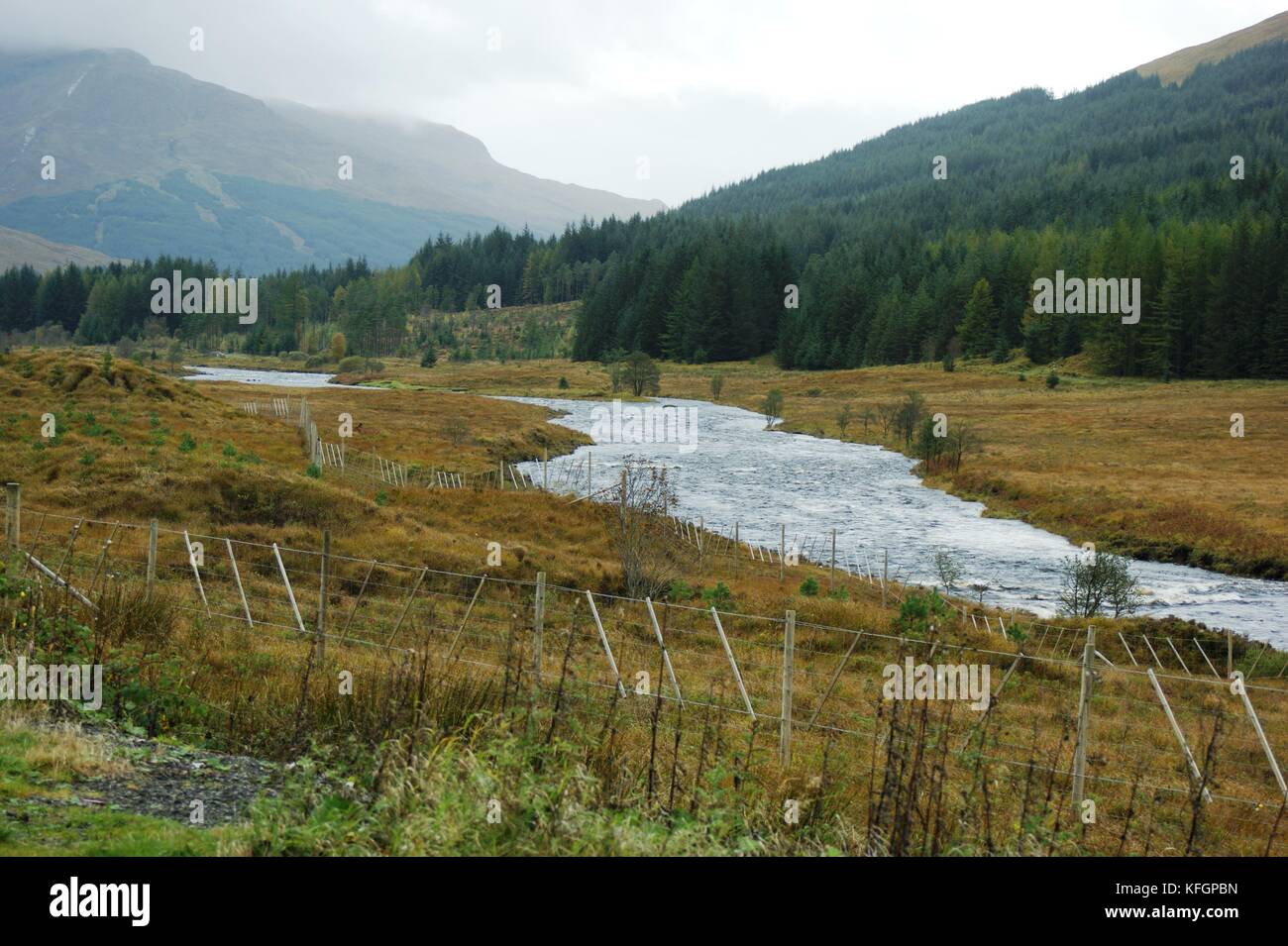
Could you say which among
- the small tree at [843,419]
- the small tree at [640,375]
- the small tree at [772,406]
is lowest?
the small tree at [843,419]

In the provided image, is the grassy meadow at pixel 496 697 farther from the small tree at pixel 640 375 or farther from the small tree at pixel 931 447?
the small tree at pixel 640 375

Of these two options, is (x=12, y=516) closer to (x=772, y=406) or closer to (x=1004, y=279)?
(x=772, y=406)

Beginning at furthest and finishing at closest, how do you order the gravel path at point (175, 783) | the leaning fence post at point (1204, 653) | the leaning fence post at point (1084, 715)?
the leaning fence post at point (1204, 653) → the leaning fence post at point (1084, 715) → the gravel path at point (175, 783)

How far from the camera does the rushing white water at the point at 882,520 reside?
1280 inches

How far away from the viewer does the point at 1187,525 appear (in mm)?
41281

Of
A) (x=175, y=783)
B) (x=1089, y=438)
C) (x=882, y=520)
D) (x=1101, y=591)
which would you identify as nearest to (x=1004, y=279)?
(x=1089, y=438)

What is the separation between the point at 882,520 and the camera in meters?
45.3

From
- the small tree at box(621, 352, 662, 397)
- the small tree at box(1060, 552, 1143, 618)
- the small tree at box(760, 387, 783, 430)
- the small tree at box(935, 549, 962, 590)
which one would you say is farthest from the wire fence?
the small tree at box(621, 352, 662, 397)

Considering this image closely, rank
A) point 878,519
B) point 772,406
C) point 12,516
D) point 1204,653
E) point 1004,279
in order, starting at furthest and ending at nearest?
point 1004,279 < point 772,406 < point 878,519 < point 1204,653 < point 12,516

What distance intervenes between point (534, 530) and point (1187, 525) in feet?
91.6

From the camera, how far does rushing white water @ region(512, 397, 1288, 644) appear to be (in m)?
A: 32.5

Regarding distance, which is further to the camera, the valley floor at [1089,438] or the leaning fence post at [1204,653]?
the valley floor at [1089,438]

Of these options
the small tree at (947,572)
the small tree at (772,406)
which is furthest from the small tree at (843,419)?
the small tree at (947,572)

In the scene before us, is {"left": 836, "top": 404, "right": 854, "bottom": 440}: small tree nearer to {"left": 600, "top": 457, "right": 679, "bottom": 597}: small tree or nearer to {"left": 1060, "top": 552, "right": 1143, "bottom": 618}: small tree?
{"left": 600, "top": 457, "right": 679, "bottom": 597}: small tree
